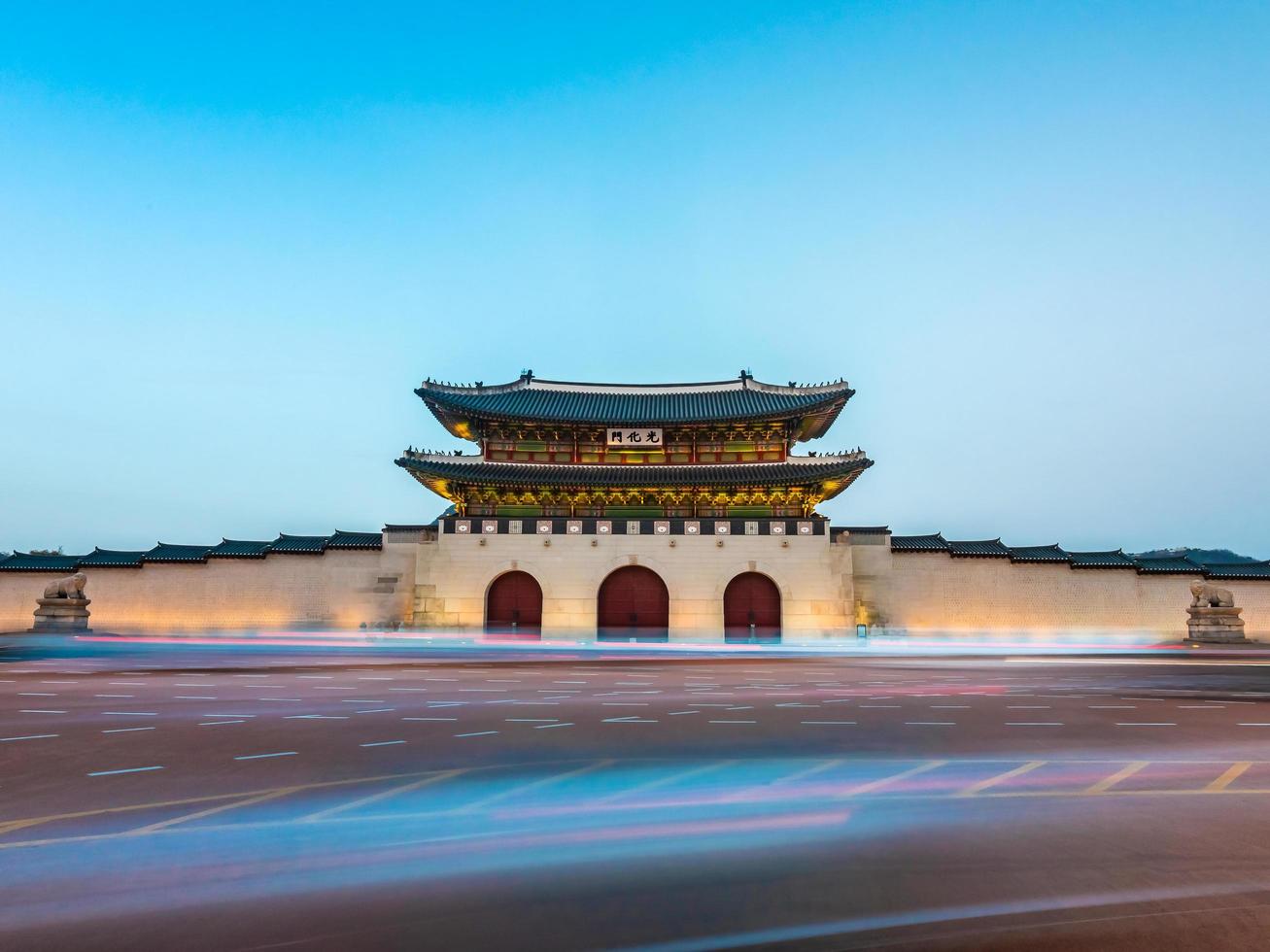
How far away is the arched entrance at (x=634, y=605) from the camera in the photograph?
3000 cm

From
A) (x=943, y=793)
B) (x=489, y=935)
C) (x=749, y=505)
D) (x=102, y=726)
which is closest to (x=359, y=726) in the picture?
(x=102, y=726)

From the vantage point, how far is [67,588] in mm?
27344

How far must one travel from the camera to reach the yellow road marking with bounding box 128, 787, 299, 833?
4.77 meters

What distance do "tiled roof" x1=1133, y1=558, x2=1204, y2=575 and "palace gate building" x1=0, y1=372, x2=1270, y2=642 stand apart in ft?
0.40

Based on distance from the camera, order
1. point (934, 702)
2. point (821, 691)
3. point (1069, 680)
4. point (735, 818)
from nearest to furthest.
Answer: point (735, 818), point (934, 702), point (821, 691), point (1069, 680)

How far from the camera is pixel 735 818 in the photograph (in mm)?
5023

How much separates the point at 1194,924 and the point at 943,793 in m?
2.35

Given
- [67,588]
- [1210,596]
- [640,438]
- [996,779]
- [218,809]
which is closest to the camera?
[218,809]

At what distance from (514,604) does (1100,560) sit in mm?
26154

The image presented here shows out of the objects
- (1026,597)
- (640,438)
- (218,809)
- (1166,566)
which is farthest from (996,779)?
(1166,566)

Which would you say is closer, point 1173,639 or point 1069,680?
point 1069,680

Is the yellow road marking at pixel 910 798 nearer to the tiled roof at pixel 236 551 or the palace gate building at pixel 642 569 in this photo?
the palace gate building at pixel 642 569

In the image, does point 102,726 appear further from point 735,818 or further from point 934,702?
point 934,702

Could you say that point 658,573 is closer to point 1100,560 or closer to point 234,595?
point 234,595
